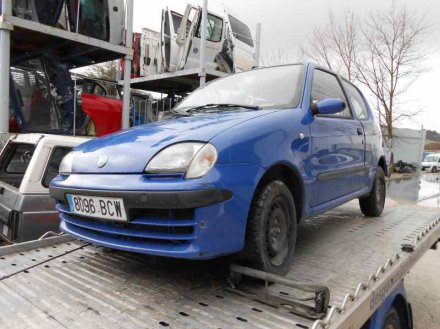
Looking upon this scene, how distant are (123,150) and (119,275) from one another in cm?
71

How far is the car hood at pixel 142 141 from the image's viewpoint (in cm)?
189

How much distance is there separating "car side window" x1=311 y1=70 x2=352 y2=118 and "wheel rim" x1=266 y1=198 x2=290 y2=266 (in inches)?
35.7

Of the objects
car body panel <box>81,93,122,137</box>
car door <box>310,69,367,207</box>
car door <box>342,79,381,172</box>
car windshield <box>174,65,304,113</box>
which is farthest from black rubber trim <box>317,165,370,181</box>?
car body panel <box>81,93,122,137</box>

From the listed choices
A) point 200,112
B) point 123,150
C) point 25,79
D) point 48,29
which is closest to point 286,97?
point 200,112

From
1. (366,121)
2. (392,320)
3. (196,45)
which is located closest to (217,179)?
(392,320)

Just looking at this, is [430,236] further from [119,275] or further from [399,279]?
[119,275]

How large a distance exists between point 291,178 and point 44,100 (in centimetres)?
491

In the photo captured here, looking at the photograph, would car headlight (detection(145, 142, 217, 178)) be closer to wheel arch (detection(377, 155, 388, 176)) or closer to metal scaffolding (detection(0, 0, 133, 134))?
wheel arch (detection(377, 155, 388, 176))

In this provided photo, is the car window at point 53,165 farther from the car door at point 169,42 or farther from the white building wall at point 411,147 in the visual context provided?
the white building wall at point 411,147

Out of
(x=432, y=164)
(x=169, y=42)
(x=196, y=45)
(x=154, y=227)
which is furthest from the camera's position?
(x=432, y=164)

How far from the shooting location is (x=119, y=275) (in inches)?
84.5

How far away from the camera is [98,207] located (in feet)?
6.37

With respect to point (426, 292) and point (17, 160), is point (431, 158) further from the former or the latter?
point (17, 160)

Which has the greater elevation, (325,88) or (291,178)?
(325,88)
